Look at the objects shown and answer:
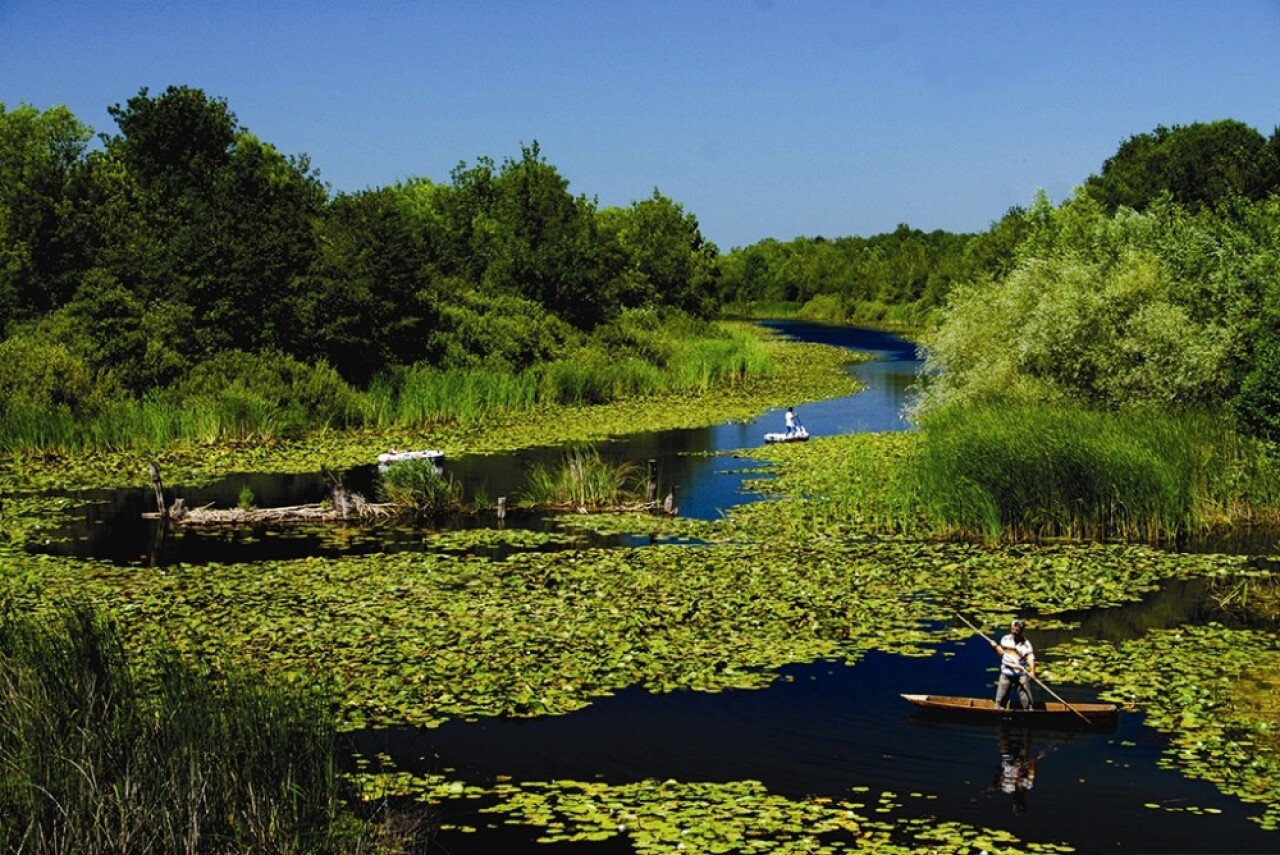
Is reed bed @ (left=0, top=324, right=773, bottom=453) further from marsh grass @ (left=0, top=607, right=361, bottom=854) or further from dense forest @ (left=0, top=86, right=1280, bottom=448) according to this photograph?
marsh grass @ (left=0, top=607, right=361, bottom=854)

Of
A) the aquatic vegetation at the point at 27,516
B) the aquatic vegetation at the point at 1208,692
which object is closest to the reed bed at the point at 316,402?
the aquatic vegetation at the point at 27,516

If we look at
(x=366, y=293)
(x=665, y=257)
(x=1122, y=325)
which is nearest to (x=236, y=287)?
(x=366, y=293)

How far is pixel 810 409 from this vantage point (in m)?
59.2

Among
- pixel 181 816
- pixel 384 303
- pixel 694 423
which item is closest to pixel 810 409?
pixel 694 423

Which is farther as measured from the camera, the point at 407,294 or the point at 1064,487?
the point at 407,294

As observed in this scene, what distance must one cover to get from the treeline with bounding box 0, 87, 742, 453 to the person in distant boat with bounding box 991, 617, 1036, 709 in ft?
108

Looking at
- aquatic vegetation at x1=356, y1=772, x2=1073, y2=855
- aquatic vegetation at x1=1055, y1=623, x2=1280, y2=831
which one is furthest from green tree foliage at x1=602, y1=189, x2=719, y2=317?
aquatic vegetation at x1=356, y1=772, x2=1073, y2=855

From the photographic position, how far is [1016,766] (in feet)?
53.4

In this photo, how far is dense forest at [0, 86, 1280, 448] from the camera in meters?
37.3

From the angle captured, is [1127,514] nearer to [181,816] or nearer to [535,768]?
[535,768]

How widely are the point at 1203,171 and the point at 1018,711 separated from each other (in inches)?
2955

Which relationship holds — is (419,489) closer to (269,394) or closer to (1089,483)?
(1089,483)

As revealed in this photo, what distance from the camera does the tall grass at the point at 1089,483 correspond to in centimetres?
2841

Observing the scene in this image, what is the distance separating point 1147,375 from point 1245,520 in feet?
22.9
